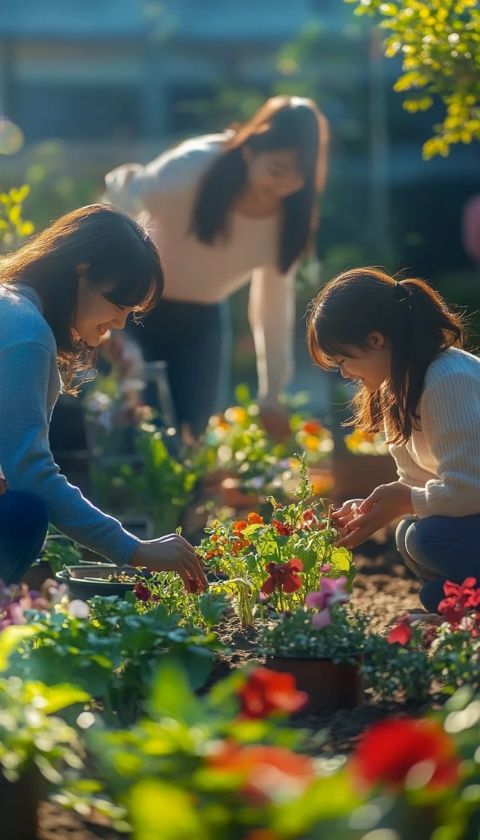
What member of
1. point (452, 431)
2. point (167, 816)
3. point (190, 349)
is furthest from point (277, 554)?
point (190, 349)

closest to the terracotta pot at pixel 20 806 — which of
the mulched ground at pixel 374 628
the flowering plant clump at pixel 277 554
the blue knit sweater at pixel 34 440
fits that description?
the mulched ground at pixel 374 628

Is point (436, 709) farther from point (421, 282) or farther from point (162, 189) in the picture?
point (162, 189)

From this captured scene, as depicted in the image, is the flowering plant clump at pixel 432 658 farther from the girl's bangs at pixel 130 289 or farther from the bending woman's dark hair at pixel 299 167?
the bending woman's dark hair at pixel 299 167

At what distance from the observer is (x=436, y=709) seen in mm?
2670

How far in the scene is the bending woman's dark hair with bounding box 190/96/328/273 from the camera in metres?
5.05

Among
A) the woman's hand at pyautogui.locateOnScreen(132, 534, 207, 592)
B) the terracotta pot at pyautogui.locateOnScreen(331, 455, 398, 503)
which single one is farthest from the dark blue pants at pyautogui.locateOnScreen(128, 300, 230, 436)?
the woman's hand at pyautogui.locateOnScreen(132, 534, 207, 592)

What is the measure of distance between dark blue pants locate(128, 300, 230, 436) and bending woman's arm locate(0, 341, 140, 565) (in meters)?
2.48

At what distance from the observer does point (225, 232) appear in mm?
Answer: 5395

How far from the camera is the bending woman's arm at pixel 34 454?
10.1 feet

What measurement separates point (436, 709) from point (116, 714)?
2.09 feet

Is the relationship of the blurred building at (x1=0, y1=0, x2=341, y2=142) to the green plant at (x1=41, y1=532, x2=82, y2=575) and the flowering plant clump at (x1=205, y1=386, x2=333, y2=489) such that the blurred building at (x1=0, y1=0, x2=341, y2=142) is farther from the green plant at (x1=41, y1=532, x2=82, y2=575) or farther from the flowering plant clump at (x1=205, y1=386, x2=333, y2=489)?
the green plant at (x1=41, y1=532, x2=82, y2=575)

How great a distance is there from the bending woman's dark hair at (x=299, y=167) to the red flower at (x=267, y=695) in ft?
11.6

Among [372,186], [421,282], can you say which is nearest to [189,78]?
[372,186]

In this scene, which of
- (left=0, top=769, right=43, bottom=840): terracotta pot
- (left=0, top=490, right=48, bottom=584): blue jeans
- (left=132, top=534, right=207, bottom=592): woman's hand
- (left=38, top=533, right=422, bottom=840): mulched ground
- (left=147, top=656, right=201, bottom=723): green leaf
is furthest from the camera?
(left=0, top=490, right=48, bottom=584): blue jeans
